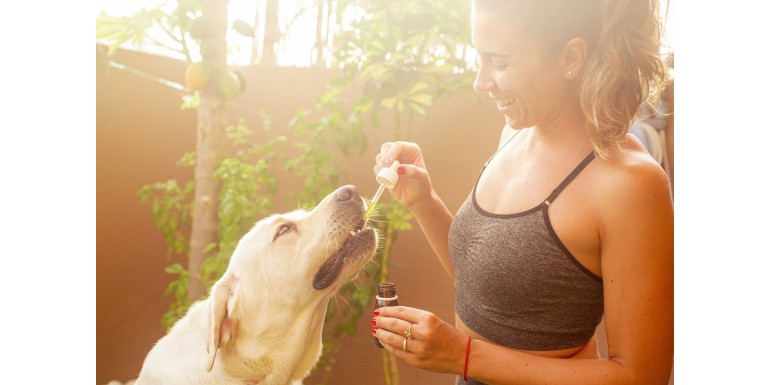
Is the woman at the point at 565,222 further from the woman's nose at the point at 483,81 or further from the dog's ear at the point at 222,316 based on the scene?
the dog's ear at the point at 222,316

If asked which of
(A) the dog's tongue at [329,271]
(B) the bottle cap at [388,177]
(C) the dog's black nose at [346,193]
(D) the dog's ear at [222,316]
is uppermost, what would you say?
(B) the bottle cap at [388,177]

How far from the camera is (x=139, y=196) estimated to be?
1798mm

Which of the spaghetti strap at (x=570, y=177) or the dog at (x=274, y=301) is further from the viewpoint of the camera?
the dog at (x=274, y=301)

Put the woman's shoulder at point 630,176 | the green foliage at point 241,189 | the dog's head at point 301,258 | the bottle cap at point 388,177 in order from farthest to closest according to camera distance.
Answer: the green foliage at point 241,189
the dog's head at point 301,258
the bottle cap at point 388,177
the woman's shoulder at point 630,176

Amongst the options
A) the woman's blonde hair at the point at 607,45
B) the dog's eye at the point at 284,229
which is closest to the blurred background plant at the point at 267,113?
the dog's eye at the point at 284,229

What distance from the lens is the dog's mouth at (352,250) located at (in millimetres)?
1575

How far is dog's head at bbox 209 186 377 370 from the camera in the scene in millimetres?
1569

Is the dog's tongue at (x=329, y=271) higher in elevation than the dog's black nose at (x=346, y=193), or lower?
lower

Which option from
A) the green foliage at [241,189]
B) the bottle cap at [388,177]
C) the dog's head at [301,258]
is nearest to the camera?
the bottle cap at [388,177]

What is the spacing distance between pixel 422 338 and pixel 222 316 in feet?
1.89

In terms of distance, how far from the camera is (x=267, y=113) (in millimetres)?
1750
